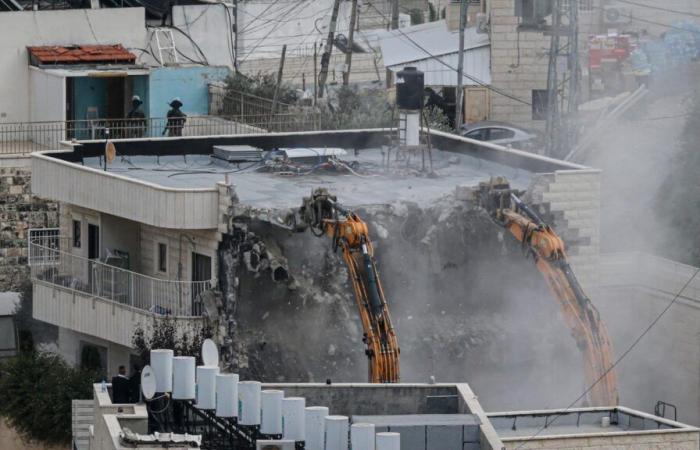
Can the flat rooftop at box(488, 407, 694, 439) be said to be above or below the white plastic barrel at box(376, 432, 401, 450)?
below

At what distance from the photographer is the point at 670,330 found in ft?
187

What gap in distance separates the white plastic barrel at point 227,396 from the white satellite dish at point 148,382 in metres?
0.91

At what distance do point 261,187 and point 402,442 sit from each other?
14.1 m

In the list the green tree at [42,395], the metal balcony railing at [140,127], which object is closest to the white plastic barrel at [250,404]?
the green tree at [42,395]

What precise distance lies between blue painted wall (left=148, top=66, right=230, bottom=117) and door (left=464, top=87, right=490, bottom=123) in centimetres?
963

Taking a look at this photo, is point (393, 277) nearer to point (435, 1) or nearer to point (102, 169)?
point (102, 169)

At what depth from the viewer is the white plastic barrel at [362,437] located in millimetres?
38375

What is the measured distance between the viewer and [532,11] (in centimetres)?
7644

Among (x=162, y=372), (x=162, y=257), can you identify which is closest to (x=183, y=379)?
(x=162, y=372)

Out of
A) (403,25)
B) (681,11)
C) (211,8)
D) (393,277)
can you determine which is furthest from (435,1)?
(393,277)

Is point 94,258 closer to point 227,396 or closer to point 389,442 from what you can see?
point 227,396

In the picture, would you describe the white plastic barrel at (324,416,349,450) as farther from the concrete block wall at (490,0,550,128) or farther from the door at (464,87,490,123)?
the concrete block wall at (490,0,550,128)

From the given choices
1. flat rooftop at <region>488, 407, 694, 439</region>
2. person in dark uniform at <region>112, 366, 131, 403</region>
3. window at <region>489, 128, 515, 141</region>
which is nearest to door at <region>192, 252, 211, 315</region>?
flat rooftop at <region>488, 407, 694, 439</region>

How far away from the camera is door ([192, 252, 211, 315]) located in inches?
2063
